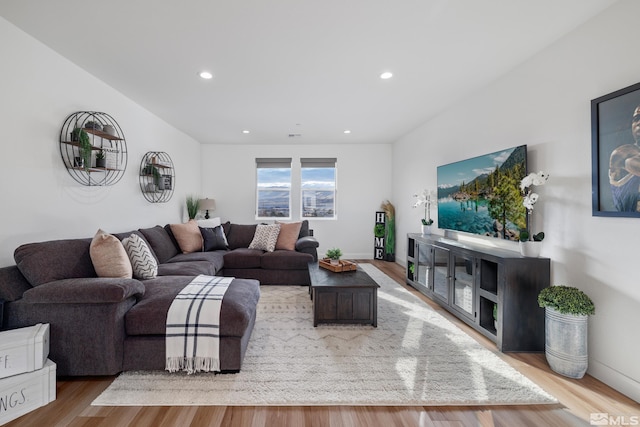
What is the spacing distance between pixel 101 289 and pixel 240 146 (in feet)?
15.6

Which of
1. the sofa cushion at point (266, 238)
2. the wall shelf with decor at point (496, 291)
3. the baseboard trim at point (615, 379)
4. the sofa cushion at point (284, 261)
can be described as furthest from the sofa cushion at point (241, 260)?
the baseboard trim at point (615, 379)

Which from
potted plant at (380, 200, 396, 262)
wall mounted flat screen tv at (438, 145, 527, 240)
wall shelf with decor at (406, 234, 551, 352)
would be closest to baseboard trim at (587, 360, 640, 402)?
wall shelf with decor at (406, 234, 551, 352)

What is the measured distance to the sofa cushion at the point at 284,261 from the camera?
4094 mm

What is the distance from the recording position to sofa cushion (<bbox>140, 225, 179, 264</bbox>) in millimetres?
3471

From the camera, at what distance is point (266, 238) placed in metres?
4.44

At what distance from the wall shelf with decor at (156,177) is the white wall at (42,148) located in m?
0.45

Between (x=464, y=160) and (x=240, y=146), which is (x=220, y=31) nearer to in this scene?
(x=464, y=160)

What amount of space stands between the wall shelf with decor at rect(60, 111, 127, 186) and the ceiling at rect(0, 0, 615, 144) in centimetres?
51

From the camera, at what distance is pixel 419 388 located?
182 centimetres

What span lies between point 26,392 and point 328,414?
176cm

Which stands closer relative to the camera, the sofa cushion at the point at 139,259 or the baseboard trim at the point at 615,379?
the baseboard trim at the point at 615,379

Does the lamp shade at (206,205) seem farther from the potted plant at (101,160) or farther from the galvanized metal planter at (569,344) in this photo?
the galvanized metal planter at (569,344)

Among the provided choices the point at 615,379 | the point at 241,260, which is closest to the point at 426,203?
the point at 615,379

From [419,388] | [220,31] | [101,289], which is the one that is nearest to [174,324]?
[101,289]
